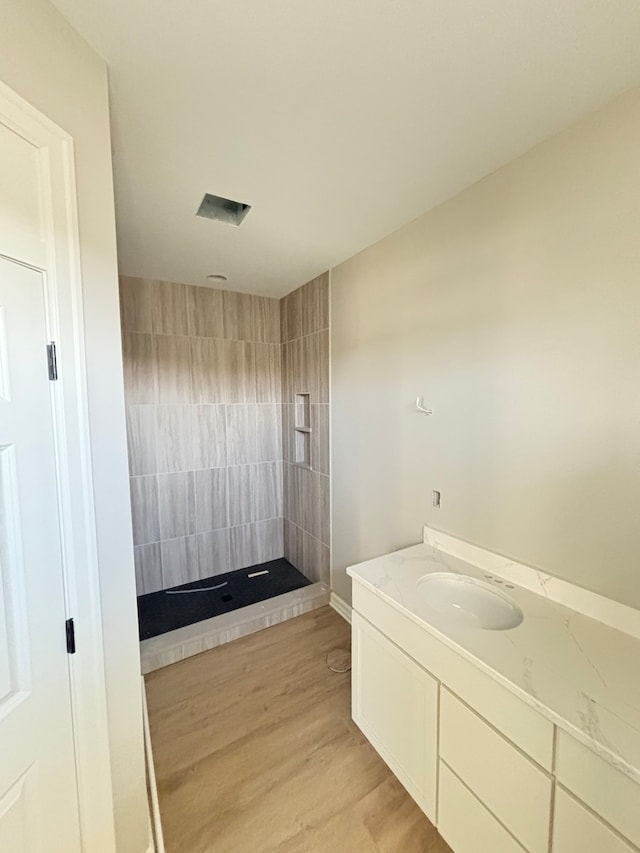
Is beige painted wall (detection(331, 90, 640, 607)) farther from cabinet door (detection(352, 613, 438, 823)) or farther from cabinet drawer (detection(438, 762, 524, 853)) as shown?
cabinet drawer (detection(438, 762, 524, 853))

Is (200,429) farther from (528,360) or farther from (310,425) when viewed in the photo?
(528,360)

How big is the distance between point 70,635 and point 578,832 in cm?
135

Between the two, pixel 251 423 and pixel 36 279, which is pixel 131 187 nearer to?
pixel 36 279

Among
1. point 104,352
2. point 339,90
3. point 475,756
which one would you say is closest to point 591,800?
point 475,756

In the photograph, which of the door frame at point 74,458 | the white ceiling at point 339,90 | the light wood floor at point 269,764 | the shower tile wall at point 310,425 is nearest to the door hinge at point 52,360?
the door frame at point 74,458

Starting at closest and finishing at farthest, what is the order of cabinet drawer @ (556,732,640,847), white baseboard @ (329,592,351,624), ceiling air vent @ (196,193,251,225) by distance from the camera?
1. cabinet drawer @ (556,732,640,847)
2. ceiling air vent @ (196,193,251,225)
3. white baseboard @ (329,592,351,624)

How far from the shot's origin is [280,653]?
6.84ft

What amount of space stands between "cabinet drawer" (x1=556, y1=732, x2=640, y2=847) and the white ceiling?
181cm

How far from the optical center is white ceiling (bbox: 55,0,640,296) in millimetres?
818

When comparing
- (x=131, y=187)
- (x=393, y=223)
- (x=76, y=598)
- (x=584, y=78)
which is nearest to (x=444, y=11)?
(x=584, y=78)

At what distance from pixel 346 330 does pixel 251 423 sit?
1365 mm

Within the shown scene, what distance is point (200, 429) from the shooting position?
9.59ft

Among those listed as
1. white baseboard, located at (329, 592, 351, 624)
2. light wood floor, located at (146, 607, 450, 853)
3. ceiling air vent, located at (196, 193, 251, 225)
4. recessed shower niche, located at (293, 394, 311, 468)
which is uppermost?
ceiling air vent, located at (196, 193, 251, 225)

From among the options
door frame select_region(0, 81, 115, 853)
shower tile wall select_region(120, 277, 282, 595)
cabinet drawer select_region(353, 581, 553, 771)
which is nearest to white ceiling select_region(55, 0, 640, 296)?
door frame select_region(0, 81, 115, 853)
